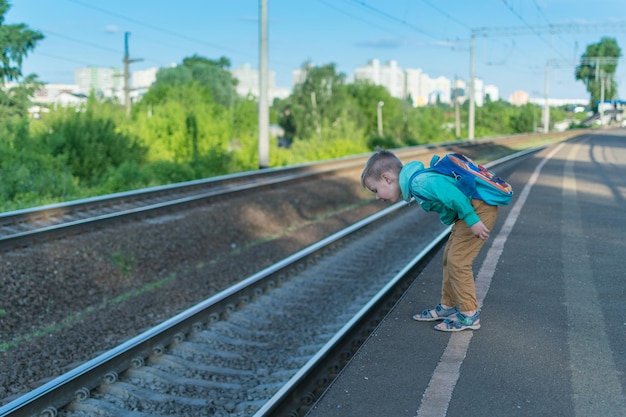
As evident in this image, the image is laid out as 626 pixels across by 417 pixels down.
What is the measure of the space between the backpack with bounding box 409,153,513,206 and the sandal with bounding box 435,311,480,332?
0.84 metres

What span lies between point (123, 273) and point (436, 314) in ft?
17.8

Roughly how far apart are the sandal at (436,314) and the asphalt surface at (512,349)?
2.9 inches

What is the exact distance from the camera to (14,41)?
2456 centimetres

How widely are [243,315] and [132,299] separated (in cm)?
174

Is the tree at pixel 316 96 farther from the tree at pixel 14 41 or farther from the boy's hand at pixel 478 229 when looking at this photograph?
the boy's hand at pixel 478 229

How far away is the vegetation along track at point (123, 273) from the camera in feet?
22.3

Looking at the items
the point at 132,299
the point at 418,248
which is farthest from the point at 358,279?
the point at 132,299

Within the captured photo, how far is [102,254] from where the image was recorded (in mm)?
9727

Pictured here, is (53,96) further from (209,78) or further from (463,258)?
(463,258)

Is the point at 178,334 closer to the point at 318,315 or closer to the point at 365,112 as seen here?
the point at 318,315

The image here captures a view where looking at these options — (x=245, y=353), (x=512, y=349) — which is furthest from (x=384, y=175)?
(x=245, y=353)

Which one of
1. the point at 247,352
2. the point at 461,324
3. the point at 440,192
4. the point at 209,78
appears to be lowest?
the point at 247,352

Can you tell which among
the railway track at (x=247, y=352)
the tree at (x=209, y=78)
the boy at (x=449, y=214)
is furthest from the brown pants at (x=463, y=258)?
the tree at (x=209, y=78)

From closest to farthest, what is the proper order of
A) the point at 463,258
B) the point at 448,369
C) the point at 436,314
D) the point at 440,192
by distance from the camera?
the point at 448,369 → the point at 440,192 → the point at 463,258 → the point at 436,314
